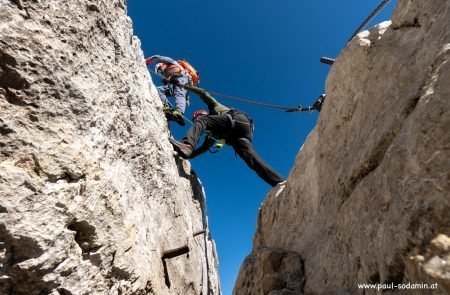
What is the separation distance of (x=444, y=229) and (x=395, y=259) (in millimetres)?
610

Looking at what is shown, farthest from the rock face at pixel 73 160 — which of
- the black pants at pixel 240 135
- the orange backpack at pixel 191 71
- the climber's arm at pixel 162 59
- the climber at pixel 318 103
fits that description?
the climber at pixel 318 103

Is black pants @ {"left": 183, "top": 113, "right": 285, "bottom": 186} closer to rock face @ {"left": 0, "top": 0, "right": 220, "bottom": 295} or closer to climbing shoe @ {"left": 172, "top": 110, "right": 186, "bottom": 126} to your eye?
climbing shoe @ {"left": 172, "top": 110, "right": 186, "bottom": 126}

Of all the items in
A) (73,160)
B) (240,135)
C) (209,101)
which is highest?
(209,101)

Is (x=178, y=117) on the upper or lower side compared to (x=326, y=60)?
lower

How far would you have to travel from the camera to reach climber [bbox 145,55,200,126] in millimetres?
10688

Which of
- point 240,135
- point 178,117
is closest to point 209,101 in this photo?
point 178,117

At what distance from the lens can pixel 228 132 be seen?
1077 cm

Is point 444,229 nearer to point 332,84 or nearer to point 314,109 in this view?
point 332,84

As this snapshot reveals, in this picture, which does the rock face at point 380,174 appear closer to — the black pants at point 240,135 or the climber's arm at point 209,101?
the black pants at point 240,135

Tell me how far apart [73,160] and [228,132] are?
689 centimetres

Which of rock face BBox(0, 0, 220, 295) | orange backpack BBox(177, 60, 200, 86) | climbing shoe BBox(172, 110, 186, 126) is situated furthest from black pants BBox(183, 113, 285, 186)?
rock face BBox(0, 0, 220, 295)

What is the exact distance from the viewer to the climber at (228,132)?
9.95 meters

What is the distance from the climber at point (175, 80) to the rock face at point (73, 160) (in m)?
4.25

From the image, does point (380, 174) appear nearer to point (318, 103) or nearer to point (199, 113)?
point (199, 113)
